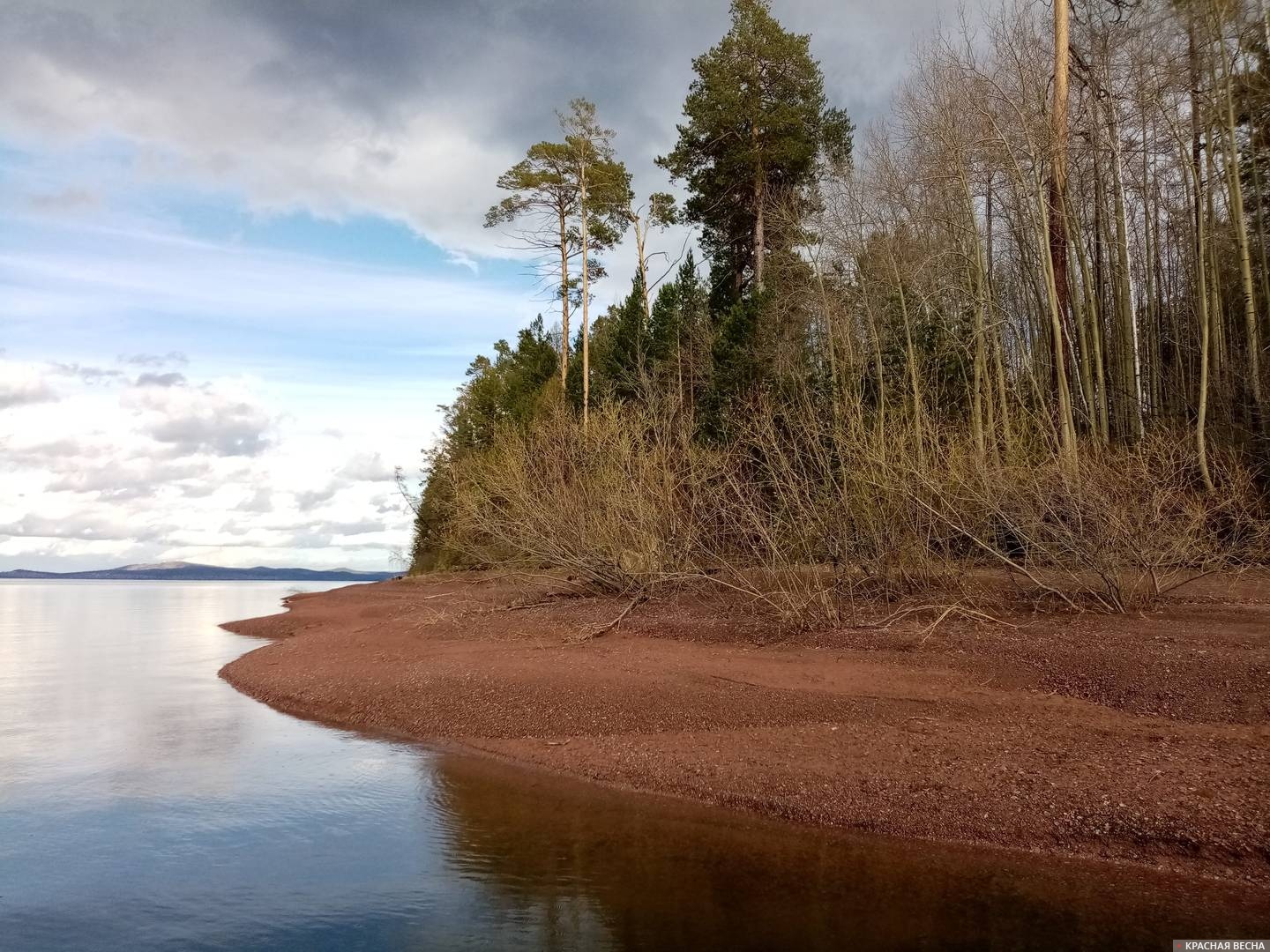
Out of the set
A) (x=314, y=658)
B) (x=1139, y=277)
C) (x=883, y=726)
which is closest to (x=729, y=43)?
(x=1139, y=277)

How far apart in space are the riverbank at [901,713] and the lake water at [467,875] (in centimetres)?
55

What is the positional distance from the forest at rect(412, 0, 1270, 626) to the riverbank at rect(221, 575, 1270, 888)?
59.2 inches

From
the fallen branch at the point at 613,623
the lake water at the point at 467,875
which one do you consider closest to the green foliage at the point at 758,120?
the fallen branch at the point at 613,623

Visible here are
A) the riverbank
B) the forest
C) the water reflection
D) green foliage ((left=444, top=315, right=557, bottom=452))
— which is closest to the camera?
the water reflection

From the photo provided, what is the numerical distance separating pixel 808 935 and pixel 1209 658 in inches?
304

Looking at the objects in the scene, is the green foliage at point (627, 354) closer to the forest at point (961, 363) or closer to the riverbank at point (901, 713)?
the forest at point (961, 363)

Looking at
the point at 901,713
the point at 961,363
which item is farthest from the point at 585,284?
the point at 901,713

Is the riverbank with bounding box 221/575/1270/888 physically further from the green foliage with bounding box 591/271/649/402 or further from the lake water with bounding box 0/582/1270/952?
the green foliage with bounding box 591/271/649/402

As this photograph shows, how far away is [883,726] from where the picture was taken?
10430mm

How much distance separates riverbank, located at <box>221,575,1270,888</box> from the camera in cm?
800

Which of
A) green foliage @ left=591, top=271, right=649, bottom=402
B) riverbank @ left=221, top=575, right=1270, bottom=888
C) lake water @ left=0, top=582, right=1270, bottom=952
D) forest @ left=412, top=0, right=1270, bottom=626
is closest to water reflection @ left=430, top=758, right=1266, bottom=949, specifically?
lake water @ left=0, top=582, right=1270, bottom=952

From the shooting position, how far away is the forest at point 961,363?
15.4 m

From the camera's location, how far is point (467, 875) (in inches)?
295

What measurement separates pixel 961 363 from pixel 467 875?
760 inches
